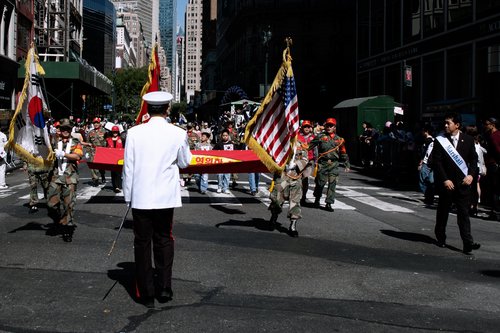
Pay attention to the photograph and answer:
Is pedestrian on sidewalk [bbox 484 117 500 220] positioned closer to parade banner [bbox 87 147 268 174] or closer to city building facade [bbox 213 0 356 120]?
parade banner [bbox 87 147 268 174]

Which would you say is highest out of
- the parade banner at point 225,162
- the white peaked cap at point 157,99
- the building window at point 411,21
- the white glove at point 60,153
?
the building window at point 411,21

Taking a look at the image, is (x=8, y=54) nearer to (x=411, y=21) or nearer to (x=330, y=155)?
(x=411, y=21)

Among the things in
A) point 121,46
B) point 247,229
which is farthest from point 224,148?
point 121,46

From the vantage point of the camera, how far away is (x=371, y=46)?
39.7 metres

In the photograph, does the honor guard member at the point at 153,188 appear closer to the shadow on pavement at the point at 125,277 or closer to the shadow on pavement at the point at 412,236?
the shadow on pavement at the point at 125,277

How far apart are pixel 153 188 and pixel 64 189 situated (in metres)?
4.10

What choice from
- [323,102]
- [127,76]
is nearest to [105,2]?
[127,76]

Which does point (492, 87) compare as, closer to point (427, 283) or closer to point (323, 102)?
point (427, 283)

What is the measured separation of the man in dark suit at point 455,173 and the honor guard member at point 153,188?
4765mm

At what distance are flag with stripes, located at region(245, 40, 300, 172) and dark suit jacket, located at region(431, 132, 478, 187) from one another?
237 cm

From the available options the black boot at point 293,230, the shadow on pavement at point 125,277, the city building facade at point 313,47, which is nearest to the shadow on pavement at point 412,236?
the black boot at point 293,230

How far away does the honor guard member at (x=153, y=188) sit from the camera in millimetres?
5832

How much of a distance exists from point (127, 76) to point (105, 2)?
28.1 meters

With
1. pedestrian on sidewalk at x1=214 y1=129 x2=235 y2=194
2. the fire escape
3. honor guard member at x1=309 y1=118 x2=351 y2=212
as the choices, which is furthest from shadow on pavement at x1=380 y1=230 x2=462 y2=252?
the fire escape
